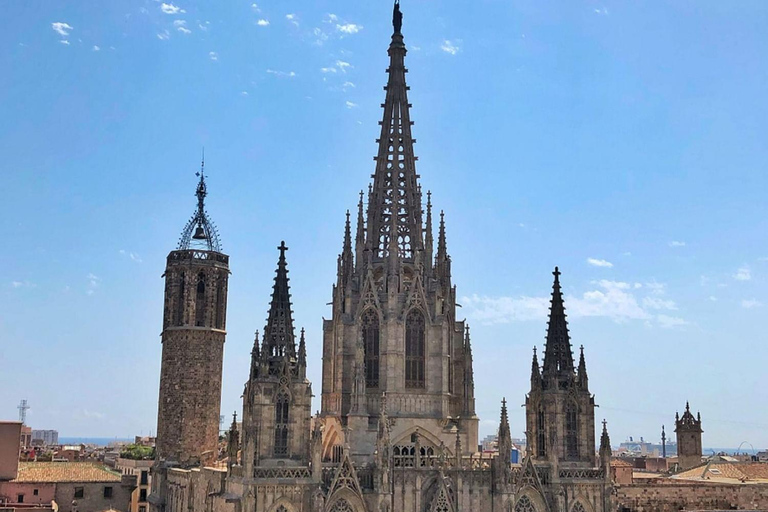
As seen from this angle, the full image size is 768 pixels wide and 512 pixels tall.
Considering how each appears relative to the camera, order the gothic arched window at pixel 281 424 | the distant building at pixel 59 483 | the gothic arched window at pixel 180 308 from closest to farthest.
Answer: the gothic arched window at pixel 281 424 → the gothic arched window at pixel 180 308 → the distant building at pixel 59 483

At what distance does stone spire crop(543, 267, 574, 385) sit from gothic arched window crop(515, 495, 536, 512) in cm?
860

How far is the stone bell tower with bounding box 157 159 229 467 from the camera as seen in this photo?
7750cm

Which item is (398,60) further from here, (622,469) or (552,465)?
(622,469)

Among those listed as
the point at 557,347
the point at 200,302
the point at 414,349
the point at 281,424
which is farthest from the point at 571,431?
the point at 200,302

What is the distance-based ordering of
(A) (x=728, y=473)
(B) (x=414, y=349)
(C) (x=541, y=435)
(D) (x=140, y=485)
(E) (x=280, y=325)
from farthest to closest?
(D) (x=140, y=485)
(A) (x=728, y=473)
(B) (x=414, y=349)
(C) (x=541, y=435)
(E) (x=280, y=325)

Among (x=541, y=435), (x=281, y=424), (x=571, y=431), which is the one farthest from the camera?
(x=541, y=435)

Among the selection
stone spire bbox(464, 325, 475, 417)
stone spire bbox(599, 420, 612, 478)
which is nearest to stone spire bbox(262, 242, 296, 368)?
stone spire bbox(464, 325, 475, 417)

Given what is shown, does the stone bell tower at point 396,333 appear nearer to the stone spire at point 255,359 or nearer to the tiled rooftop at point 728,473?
the stone spire at point 255,359

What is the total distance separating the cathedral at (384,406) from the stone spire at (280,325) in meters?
0.10

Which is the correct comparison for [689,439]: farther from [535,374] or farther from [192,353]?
[192,353]

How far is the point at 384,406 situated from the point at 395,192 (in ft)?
57.4

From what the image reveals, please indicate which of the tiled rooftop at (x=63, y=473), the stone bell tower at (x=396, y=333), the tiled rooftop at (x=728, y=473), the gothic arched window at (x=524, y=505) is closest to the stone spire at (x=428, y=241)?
the stone bell tower at (x=396, y=333)

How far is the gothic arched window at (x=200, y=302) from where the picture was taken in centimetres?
8025

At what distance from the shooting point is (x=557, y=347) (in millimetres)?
68250
